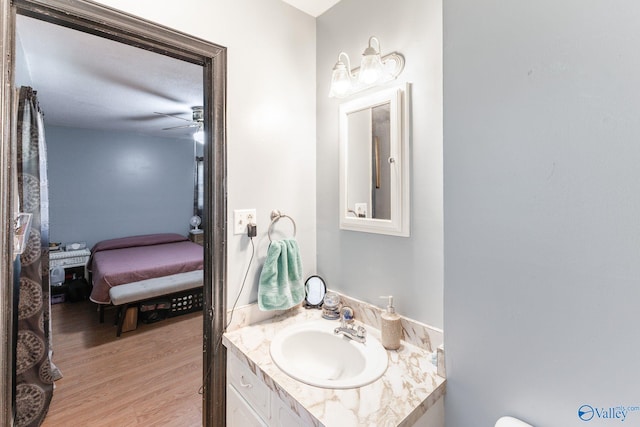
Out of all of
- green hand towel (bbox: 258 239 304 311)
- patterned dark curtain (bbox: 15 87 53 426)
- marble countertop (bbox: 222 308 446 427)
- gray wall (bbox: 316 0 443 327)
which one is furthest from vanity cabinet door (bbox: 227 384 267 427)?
patterned dark curtain (bbox: 15 87 53 426)

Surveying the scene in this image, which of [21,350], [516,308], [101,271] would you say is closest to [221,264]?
[516,308]

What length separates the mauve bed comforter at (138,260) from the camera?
273cm

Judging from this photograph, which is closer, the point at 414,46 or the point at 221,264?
the point at 414,46

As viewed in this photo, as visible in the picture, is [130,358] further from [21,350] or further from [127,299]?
[21,350]

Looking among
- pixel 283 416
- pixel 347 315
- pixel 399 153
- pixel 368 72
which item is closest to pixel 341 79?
pixel 368 72

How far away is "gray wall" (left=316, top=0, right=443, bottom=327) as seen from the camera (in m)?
1.04

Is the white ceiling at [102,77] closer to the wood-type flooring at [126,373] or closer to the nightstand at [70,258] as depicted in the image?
the nightstand at [70,258]

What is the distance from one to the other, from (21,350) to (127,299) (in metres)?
1.07

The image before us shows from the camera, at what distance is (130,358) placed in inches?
89.2

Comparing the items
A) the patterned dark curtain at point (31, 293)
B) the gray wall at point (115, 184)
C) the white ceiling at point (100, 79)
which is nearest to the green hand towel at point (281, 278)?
the patterned dark curtain at point (31, 293)

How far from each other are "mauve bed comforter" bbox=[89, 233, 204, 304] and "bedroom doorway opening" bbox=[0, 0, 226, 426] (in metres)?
1.90

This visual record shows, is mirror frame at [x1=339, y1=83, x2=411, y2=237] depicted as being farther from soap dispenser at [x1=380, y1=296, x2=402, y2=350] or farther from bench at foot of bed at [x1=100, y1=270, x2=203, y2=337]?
bench at foot of bed at [x1=100, y1=270, x2=203, y2=337]

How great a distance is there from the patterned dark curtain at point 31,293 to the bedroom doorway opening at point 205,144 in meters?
0.69

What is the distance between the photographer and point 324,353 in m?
1.20
